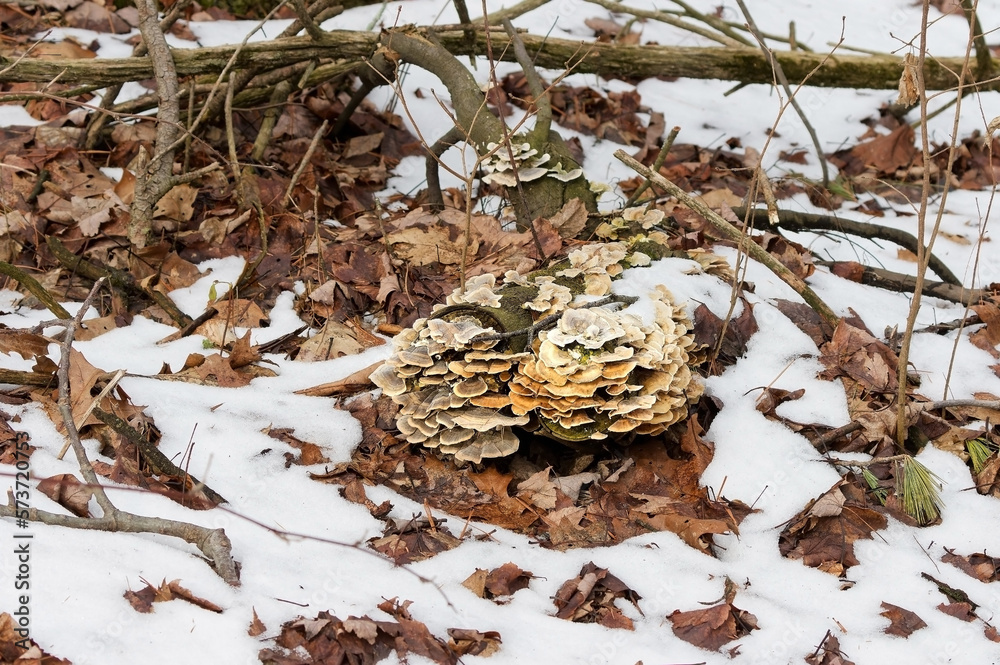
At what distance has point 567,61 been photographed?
16.9 feet

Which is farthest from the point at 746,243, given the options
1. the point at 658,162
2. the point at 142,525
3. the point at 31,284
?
the point at 31,284

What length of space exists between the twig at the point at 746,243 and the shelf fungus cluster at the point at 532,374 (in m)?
0.70

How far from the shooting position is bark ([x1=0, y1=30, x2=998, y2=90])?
4.73 m

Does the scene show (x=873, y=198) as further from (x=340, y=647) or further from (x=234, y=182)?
(x=340, y=647)

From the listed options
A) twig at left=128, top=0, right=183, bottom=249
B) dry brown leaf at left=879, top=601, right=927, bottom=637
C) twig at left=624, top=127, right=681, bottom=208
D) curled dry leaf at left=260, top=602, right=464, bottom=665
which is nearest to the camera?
curled dry leaf at left=260, top=602, right=464, bottom=665

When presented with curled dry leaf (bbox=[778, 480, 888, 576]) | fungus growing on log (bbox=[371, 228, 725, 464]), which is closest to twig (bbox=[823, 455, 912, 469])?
curled dry leaf (bbox=[778, 480, 888, 576])

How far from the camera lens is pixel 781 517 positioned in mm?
3168

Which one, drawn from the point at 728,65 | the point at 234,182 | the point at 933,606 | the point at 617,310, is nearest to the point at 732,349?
the point at 617,310

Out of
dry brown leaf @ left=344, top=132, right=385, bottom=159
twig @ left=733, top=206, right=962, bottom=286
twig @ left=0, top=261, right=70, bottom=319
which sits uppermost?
dry brown leaf @ left=344, top=132, right=385, bottom=159

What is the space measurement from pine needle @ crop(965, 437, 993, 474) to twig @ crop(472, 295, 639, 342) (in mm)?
1562

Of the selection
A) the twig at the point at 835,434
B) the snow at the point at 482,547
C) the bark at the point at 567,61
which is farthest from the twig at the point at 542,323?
the bark at the point at 567,61

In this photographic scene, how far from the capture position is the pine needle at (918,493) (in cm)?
316

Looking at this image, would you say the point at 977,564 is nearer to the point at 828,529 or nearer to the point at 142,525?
the point at 828,529

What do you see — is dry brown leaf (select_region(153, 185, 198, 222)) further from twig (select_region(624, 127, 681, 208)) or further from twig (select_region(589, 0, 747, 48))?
twig (select_region(589, 0, 747, 48))
